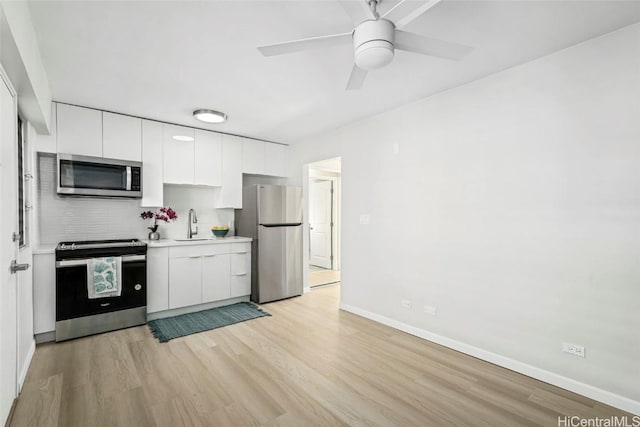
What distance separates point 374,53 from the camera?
1.59 meters

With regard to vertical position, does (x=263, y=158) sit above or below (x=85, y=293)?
above

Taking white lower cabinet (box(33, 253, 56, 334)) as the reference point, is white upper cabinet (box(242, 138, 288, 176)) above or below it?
above

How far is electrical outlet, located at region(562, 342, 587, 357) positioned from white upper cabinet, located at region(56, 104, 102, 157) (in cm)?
470

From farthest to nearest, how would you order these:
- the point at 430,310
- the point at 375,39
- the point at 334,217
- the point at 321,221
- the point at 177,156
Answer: the point at 321,221
the point at 334,217
the point at 177,156
the point at 430,310
the point at 375,39

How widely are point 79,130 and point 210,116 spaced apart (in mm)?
1384

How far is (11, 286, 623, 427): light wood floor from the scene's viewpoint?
1883 millimetres

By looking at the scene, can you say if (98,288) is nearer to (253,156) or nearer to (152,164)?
(152,164)

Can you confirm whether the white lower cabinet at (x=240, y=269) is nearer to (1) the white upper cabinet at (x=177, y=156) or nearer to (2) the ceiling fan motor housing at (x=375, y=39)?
(1) the white upper cabinet at (x=177, y=156)

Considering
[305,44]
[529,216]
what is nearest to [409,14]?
[305,44]

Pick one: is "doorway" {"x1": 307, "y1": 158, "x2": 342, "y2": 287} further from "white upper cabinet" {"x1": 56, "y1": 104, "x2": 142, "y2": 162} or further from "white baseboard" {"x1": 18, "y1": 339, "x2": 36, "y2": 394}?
"white baseboard" {"x1": 18, "y1": 339, "x2": 36, "y2": 394}

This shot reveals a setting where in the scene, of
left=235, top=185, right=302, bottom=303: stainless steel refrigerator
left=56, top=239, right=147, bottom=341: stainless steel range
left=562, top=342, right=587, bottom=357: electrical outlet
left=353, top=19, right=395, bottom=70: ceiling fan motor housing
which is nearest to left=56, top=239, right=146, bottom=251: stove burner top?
left=56, top=239, right=147, bottom=341: stainless steel range

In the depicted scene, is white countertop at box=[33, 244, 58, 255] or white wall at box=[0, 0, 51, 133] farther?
white countertop at box=[33, 244, 58, 255]

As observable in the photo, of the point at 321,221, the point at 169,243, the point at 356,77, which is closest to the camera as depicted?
the point at 356,77

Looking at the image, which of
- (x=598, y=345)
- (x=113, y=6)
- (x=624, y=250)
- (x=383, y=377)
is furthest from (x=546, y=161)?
(x=113, y=6)
